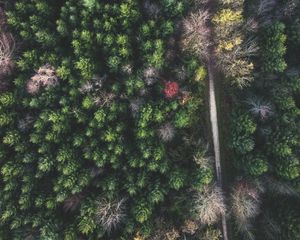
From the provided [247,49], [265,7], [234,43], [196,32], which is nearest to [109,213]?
[196,32]

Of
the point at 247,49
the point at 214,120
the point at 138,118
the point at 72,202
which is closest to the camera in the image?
the point at 72,202

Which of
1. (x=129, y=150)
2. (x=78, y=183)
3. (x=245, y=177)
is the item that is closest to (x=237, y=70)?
(x=245, y=177)

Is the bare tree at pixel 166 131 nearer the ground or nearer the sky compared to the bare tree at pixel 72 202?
nearer the sky

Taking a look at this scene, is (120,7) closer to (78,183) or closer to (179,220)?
(78,183)

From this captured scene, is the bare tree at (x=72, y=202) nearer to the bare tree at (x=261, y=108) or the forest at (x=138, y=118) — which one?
the forest at (x=138, y=118)

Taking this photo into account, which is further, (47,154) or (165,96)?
(165,96)

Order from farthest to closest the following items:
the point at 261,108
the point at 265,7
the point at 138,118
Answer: the point at 265,7 → the point at 261,108 → the point at 138,118

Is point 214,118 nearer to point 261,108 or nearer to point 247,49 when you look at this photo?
point 261,108

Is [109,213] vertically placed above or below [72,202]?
below

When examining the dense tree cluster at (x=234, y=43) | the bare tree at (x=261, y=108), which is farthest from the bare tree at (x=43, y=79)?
the bare tree at (x=261, y=108)
